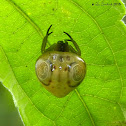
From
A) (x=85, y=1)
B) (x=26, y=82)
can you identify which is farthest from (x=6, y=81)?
(x=85, y=1)

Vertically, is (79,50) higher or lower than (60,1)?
lower

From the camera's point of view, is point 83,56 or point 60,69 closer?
point 60,69

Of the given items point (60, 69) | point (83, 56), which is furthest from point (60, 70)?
point (83, 56)

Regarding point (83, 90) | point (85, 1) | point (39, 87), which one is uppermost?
point (85, 1)

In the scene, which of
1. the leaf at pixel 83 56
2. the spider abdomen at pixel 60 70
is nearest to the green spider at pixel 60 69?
the spider abdomen at pixel 60 70

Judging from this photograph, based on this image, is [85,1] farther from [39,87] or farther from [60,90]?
[39,87]

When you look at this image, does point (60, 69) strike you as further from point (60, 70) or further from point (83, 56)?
point (83, 56)

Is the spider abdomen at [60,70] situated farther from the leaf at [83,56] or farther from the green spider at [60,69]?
the leaf at [83,56]
